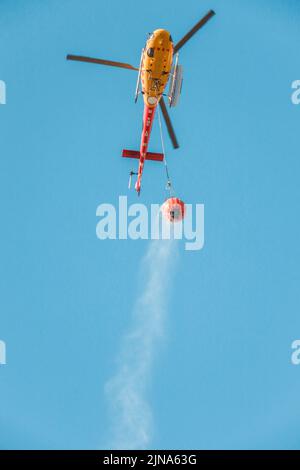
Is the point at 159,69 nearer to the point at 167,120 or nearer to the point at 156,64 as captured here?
the point at 156,64

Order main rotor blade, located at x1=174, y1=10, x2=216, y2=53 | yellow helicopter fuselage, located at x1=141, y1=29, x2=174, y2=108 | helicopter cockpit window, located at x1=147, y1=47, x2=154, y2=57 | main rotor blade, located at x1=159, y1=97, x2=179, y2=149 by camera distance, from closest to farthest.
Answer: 1. main rotor blade, located at x1=174, y1=10, x2=216, y2=53
2. yellow helicopter fuselage, located at x1=141, y1=29, x2=174, y2=108
3. helicopter cockpit window, located at x1=147, y1=47, x2=154, y2=57
4. main rotor blade, located at x1=159, y1=97, x2=179, y2=149

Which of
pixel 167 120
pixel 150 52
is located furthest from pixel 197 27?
pixel 167 120

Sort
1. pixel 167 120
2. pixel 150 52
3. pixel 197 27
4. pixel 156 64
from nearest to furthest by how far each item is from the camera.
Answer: pixel 197 27
pixel 150 52
pixel 156 64
pixel 167 120

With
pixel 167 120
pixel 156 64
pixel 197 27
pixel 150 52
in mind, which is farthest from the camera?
pixel 167 120

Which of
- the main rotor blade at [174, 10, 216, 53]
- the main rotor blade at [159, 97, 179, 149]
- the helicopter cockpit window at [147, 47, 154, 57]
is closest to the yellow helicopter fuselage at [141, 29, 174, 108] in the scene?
the helicopter cockpit window at [147, 47, 154, 57]

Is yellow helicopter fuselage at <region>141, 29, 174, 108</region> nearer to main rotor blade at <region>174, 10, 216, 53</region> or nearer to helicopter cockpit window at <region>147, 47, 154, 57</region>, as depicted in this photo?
helicopter cockpit window at <region>147, 47, 154, 57</region>

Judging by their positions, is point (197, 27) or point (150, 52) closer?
point (197, 27)
